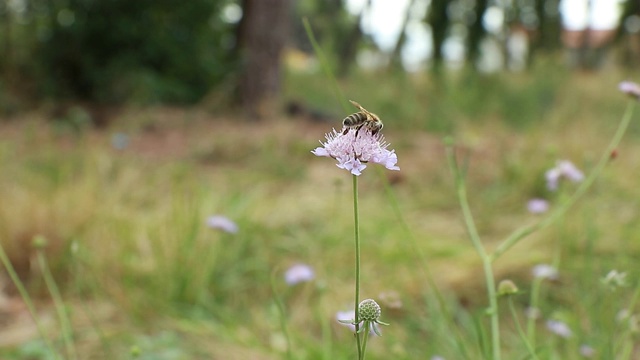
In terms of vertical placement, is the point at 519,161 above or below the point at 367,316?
above

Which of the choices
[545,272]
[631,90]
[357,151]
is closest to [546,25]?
[545,272]

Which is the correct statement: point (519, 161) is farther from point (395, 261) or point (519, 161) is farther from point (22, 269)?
point (22, 269)

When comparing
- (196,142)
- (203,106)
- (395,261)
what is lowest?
(395,261)

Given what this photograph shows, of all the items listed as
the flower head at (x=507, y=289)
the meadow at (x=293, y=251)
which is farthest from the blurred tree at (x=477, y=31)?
the flower head at (x=507, y=289)

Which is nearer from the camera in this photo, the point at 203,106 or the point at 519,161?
the point at 519,161

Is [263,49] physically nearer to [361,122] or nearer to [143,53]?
[143,53]

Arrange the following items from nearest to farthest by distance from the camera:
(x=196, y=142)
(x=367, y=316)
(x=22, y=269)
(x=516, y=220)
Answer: (x=367, y=316) → (x=22, y=269) → (x=516, y=220) → (x=196, y=142)

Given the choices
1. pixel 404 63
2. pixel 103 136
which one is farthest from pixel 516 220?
pixel 404 63

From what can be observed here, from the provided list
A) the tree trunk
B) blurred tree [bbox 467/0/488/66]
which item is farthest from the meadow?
blurred tree [bbox 467/0/488/66]
